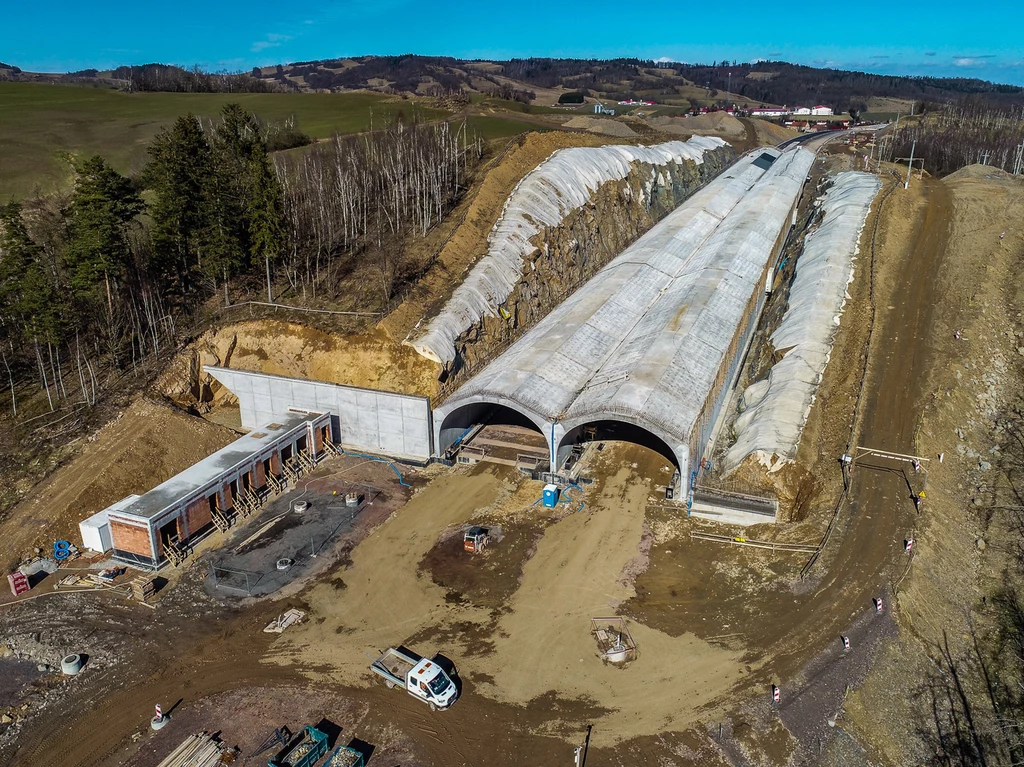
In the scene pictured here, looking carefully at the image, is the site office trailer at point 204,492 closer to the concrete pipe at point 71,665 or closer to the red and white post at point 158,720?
the concrete pipe at point 71,665

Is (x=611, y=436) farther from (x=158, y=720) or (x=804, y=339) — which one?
(x=158, y=720)

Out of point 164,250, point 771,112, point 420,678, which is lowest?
point 420,678

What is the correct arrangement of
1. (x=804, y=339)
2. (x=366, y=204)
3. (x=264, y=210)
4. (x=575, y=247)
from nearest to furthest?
1. (x=804, y=339)
2. (x=264, y=210)
3. (x=366, y=204)
4. (x=575, y=247)

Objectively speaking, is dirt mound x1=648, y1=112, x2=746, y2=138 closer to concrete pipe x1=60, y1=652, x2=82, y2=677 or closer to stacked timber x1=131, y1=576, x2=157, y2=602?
stacked timber x1=131, y1=576, x2=157, y2=602

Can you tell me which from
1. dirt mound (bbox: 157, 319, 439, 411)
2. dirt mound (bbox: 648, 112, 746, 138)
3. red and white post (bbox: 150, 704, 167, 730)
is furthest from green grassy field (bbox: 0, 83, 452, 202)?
red and white post (bbox: 150, 704, 167, 730)

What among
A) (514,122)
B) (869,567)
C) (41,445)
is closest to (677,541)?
(869,567)

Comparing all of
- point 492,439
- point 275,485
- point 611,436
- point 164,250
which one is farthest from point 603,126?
point 275,485
